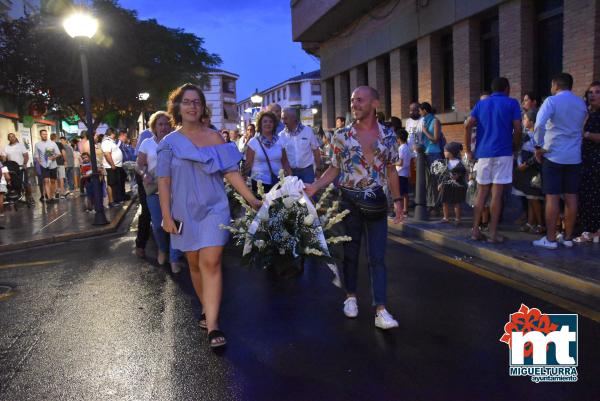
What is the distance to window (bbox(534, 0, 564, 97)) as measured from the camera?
37.3ft

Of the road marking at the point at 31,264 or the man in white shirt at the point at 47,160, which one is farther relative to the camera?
the man in white shirt at the point at 47,160

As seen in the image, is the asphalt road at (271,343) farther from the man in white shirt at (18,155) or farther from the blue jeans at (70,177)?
the blue jeans at (70,177)

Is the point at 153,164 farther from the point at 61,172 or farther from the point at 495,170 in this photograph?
the point at 61,172

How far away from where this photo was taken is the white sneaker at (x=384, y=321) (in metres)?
4.17

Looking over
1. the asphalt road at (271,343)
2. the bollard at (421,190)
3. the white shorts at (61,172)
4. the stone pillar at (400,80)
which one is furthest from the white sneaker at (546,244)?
the white shorts at (61,172)

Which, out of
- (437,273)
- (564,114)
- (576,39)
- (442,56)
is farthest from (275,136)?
(442,56)

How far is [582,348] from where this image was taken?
3656 millimetres

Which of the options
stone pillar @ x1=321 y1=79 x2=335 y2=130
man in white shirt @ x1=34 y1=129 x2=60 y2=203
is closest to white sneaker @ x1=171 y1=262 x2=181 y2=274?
man in white shirt @ x1=34 y1=129 x2=60 y2=203

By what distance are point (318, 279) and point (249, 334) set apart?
168cm

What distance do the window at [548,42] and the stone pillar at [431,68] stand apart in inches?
161

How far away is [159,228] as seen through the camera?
22.2ft

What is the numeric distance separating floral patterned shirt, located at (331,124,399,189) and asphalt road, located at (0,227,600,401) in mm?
1135

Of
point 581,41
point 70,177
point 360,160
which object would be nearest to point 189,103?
point 360,160

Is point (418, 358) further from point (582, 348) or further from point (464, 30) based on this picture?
point (464, 30)
